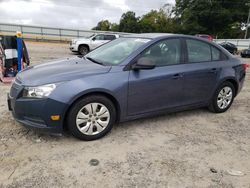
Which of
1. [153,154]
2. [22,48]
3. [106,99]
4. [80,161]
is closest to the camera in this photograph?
[80,161]

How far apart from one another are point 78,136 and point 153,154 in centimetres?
105

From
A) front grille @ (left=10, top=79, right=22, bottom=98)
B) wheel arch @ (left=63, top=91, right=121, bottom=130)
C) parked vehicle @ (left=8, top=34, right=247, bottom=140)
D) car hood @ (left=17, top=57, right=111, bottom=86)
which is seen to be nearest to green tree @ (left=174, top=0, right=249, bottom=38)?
parked vehicle @ (left=8, top=34, right=247, bottom=140)

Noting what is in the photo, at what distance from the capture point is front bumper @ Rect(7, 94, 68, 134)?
3357mm

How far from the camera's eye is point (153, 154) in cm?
346

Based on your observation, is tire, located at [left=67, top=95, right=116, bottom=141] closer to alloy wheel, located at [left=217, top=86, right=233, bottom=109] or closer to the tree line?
alloy wheel, located at [left=217, top=86, right=233, bottom=109]

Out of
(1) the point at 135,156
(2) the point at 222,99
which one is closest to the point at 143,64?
(1) the point at 135,156

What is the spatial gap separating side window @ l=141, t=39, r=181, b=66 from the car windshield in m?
0.19

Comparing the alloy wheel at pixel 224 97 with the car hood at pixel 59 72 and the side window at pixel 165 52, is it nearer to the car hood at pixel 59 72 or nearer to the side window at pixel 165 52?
the side window at pixel 165 52

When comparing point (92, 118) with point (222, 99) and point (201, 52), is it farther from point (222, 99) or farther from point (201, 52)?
point (222, 99)

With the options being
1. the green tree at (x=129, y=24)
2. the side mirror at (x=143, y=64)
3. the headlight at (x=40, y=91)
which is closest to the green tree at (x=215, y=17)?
the green tree at (x=129, y=24)

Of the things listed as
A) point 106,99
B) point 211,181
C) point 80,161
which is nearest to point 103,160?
point 80,161

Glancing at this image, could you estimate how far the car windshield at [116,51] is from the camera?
4109 millimetres

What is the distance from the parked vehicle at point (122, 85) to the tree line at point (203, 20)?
51.2 metres

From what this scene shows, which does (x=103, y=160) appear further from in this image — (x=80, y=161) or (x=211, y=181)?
(x=211, y=181)
